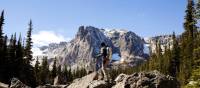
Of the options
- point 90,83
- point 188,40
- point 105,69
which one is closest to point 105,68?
point 105,69

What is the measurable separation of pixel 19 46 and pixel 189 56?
127 feet

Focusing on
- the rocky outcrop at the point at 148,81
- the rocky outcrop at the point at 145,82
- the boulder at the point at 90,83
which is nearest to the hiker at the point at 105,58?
the boulder at the point at 90,83

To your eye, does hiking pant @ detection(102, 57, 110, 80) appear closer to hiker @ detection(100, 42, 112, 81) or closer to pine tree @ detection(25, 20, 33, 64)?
hiker @ detection(100, 42, 112, 81)

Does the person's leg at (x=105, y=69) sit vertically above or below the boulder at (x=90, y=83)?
above

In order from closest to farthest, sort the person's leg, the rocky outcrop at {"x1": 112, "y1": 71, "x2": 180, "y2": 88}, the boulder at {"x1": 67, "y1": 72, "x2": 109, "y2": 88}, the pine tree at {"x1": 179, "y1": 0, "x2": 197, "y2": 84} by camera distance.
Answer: the rocky outcrop at {"x1": 112, "y1": 71, "x2": 180, "y2": 88}, the boulder at {"x1": 67, "y1": 72, "x2": 109, "y2": 88}, the person's leg, the pine tree at {"x1": 179, "y1": 0, "x2": 197, "y2": 84}

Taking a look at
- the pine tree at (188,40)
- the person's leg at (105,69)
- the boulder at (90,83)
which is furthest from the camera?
the pine tree at (188,40)

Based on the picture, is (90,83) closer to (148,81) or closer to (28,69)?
(148,81)

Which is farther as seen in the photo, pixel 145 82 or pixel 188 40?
pixel 188 40

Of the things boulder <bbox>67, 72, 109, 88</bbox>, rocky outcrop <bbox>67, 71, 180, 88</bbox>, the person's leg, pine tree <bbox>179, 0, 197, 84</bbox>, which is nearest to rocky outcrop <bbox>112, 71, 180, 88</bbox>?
rocky outcrop <bbox>67, 71, 180, 88</bbox>

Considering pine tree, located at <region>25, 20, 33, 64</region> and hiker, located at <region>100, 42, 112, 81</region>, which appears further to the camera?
pine tree, located at <region>25, 20, 33, 64</region>

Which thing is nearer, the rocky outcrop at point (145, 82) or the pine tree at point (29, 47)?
the rocky outcrop at point (145, 82)

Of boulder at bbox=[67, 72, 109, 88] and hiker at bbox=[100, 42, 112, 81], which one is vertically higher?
hiker at bbox=[100, 42, 112, 81]

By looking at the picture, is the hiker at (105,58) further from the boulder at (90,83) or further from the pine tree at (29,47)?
the pine tree at (29,47)

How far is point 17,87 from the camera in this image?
101 feet
